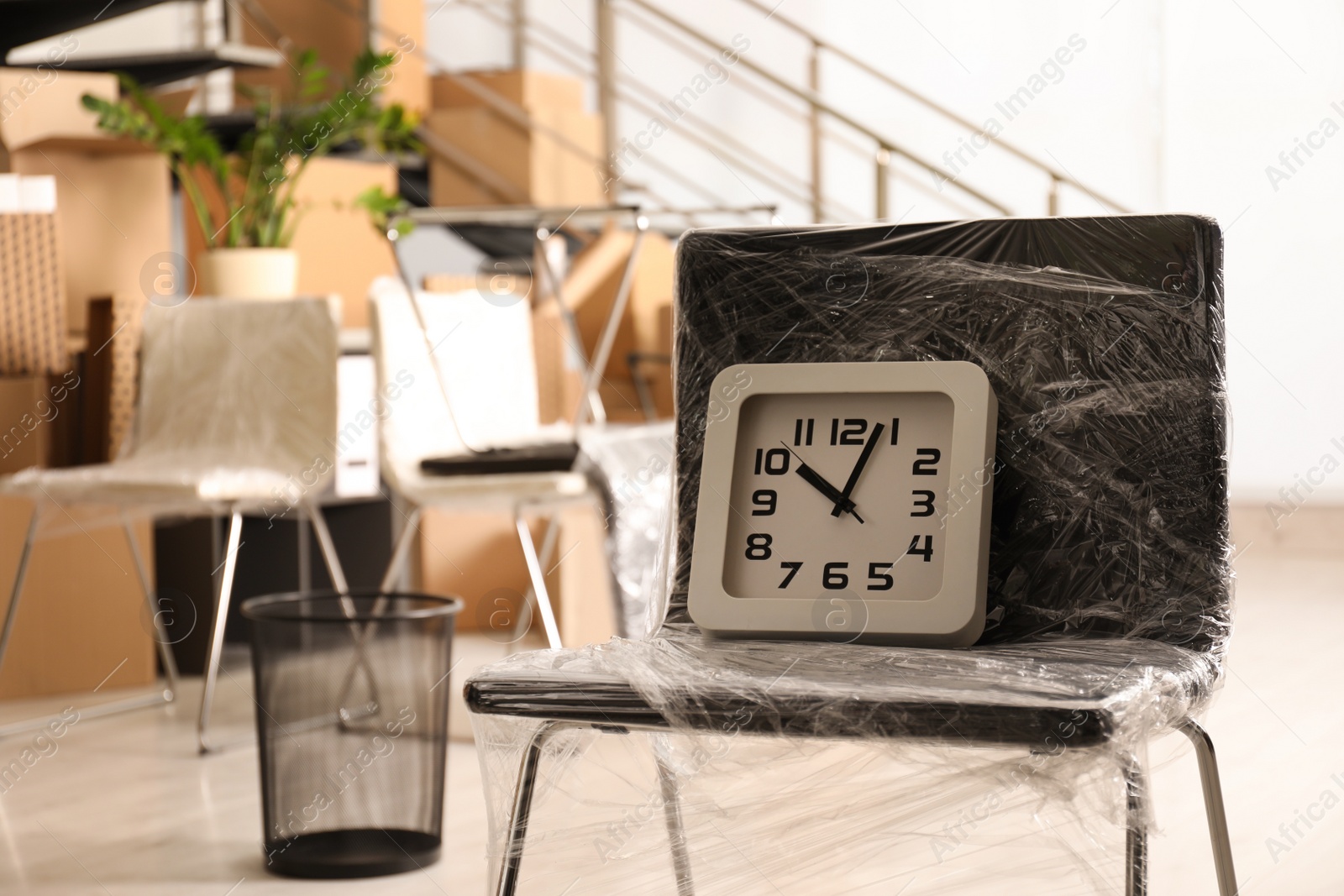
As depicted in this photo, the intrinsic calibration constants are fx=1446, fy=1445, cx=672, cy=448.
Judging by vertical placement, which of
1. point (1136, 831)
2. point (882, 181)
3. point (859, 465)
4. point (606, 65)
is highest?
point (606, 65)

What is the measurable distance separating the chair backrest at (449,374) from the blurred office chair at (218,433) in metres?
0.15

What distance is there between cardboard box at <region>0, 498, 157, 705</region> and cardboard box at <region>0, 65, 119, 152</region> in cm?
71

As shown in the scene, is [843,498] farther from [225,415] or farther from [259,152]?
[259,152]

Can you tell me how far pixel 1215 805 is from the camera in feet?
3.37

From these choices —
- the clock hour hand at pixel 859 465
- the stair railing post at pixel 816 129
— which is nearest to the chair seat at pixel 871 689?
the clock hour hand at pixel 859 465

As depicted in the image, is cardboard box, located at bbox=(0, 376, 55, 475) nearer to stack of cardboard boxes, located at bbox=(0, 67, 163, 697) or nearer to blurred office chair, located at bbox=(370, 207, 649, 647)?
stack of cardboard boxes, located at bbox=(0, 67, 163, 697)

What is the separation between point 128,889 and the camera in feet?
5.46

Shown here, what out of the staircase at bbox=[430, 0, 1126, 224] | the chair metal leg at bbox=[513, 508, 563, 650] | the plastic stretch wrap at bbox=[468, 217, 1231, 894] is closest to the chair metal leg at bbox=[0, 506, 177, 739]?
the chair metal leg at bbox=[513, 508, 563, 650]

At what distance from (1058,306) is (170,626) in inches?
87.0

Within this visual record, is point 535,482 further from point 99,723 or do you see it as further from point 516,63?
point 516,63

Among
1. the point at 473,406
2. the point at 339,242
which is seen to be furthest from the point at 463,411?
the point at 339,242

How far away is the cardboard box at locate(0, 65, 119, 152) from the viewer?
274cm

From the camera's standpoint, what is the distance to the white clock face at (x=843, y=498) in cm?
113

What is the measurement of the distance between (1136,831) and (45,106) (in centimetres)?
255
